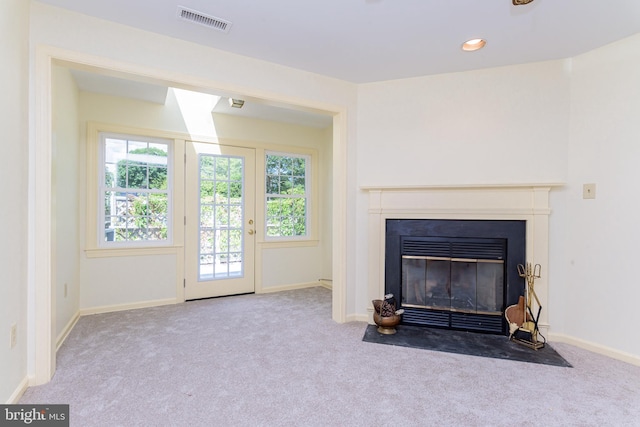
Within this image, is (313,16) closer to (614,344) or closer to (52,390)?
(52,390)

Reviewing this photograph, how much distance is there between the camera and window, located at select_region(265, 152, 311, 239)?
460 cm

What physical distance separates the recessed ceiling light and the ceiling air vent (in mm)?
1846

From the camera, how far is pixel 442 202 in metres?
3.01

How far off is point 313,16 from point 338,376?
8.14 feet

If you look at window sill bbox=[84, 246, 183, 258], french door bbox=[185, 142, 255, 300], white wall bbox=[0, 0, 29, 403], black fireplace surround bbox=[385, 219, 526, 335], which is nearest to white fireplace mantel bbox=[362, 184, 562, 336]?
black fireplace surround bbox=[385, 219, 526, 335]

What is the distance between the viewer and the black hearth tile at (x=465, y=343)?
2432mm

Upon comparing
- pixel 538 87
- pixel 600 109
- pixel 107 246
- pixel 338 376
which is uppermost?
pixel 538 87

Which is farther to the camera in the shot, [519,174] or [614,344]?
[519,174]

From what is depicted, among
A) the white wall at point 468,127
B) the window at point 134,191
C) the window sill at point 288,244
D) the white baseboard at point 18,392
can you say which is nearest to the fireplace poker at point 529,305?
the white wall at point 468,127

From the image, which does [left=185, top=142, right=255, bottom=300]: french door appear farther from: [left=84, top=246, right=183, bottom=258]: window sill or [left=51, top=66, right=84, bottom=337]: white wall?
[left=51, top=66, right=84, bottom=337]: white wall

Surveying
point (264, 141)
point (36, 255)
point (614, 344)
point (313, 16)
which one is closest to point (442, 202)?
point (614, 344)

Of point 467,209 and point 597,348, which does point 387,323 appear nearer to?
point 467,209

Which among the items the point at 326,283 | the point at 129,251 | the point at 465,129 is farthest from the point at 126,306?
the point at 465,129

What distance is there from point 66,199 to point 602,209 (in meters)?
4.71
